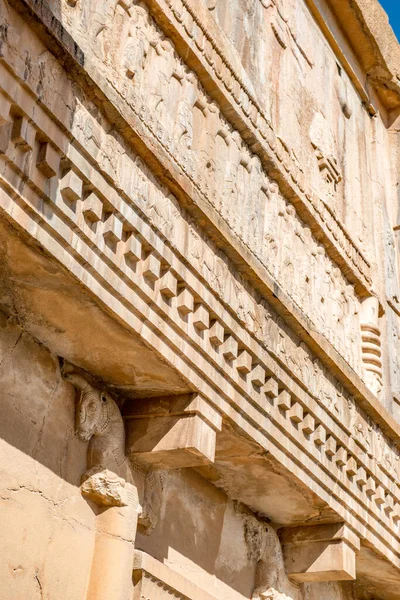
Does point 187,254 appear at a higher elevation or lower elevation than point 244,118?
lower

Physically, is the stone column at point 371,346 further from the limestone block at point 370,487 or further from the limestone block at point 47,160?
the limestone block at point 47,160

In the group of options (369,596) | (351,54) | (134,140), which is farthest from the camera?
(351,54)

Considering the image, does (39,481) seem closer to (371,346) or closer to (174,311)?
(174,311)

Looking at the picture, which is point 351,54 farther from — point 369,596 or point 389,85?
point 369,596

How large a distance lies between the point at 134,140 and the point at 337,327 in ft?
8.22

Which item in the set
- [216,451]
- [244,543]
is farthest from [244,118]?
[244,543]

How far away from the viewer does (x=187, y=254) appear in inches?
191

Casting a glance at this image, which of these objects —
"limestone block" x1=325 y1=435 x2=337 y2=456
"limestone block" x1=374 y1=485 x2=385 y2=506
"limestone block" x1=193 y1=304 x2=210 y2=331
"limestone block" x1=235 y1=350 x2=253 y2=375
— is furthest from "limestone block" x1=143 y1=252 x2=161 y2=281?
"limestone block" x1=374 y1=485 x2=385 y2=506

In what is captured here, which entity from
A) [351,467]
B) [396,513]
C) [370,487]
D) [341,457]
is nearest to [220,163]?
[341,457]

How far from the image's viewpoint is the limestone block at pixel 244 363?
5.21 metres

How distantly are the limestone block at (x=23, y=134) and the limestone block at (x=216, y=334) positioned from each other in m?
1.41

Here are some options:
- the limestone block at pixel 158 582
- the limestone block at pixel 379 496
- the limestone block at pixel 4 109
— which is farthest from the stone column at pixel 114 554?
the limestone block at pixel 379 496

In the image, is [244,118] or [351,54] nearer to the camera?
[244,118]

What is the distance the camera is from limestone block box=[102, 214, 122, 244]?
4.38 metres
